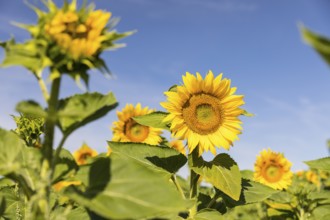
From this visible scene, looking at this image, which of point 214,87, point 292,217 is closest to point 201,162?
point 214,87

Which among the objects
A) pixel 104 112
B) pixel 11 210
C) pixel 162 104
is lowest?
pixel 11 210

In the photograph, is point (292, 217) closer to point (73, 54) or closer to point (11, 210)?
point (11, 210)

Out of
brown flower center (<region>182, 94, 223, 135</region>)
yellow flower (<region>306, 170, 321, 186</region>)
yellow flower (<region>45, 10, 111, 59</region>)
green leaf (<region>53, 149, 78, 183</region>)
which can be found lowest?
green leaf (<region>53, 149, 78, 183</region>)

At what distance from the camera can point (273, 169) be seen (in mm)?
7895

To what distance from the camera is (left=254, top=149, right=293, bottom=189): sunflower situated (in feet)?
25.2

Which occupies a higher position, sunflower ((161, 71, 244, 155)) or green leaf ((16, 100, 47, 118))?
sunflower ((161, 71, 244, 155))

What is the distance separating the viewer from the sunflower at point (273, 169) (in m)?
7.68

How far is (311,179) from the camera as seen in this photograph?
1265 centimetres

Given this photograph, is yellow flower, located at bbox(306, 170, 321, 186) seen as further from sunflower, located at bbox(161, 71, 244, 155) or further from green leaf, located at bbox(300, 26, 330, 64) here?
green leaf, located at bbox(300, 26, 330, 64)

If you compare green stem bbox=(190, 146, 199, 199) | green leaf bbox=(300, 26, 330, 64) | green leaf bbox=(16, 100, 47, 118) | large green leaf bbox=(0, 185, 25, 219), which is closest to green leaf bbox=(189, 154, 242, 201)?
green stem bbox=(190, 146, 199, 199)

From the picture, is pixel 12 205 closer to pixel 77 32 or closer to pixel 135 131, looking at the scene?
pixel 77 32

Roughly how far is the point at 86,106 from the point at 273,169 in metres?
6.45

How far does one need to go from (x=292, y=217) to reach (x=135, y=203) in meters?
5.33

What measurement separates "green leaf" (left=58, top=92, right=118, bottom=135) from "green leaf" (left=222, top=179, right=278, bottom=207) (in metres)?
2.01
